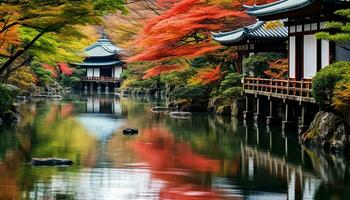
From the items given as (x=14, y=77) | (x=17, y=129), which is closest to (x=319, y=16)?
(x=17, y=129)

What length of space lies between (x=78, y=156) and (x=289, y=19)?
490 inches

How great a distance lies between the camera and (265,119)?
111ft

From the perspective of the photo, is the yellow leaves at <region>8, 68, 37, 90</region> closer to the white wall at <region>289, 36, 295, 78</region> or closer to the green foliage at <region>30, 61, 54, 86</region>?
the green foliage at <region>30, 61, 54, 86</region>

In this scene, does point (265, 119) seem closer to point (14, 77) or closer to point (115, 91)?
point (14, 77)

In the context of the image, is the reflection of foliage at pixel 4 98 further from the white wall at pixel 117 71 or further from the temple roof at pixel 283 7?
the white wall at pixel 117 71

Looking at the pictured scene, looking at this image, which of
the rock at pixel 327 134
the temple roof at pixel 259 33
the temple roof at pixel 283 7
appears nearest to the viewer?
the rock at pixel 327 134

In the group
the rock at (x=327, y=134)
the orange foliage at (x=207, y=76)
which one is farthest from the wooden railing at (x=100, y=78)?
the rock at (x=327, y=134)

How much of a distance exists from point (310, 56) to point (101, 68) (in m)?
60.3

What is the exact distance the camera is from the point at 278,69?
33.0m

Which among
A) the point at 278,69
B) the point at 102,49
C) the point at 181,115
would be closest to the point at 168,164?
the point at 278,69

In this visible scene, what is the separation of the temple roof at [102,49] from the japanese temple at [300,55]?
172 ft

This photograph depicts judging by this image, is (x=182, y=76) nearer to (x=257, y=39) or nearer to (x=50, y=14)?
(x=257, y=39)

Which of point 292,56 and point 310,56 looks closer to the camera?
point 310,56

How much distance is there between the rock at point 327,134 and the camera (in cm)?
2161
